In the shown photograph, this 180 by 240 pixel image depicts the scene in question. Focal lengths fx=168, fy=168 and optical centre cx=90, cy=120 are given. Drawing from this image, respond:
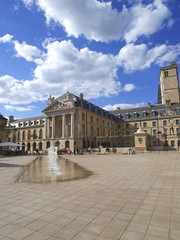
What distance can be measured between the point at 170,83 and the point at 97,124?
34.6 metres

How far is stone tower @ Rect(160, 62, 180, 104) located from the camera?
206 ft

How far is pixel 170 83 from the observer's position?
64375 mm

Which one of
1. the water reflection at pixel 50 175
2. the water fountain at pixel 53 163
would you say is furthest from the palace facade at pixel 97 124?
the water reflection at pixel 50 175

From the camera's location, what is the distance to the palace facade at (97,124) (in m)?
44.6

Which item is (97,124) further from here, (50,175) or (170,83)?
(50,175)

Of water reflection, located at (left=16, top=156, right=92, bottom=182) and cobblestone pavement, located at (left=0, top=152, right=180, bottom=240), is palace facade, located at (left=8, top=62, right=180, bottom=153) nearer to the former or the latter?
water reflection, located at (left=16, top=156, right=92, bottom=182)

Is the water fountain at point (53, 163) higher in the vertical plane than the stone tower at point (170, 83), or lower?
lower

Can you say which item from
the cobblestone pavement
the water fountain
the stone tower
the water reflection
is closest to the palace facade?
the stone tower

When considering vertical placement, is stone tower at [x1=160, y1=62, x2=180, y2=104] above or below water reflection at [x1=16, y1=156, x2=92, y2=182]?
above

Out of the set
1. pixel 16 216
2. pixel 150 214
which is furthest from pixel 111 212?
pixel 16 216

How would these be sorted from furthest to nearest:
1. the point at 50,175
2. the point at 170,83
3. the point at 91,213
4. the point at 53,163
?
the point at 170,83 < the point at 53,163 < the point at 50,175 < the point at 91,213

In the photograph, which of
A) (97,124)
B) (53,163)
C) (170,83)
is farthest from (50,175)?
(170,83)

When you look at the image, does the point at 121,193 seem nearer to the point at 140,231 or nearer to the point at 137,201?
the point at 137,201

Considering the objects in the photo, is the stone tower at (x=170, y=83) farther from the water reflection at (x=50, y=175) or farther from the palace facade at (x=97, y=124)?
the water reflection at (x=50, y=175)
